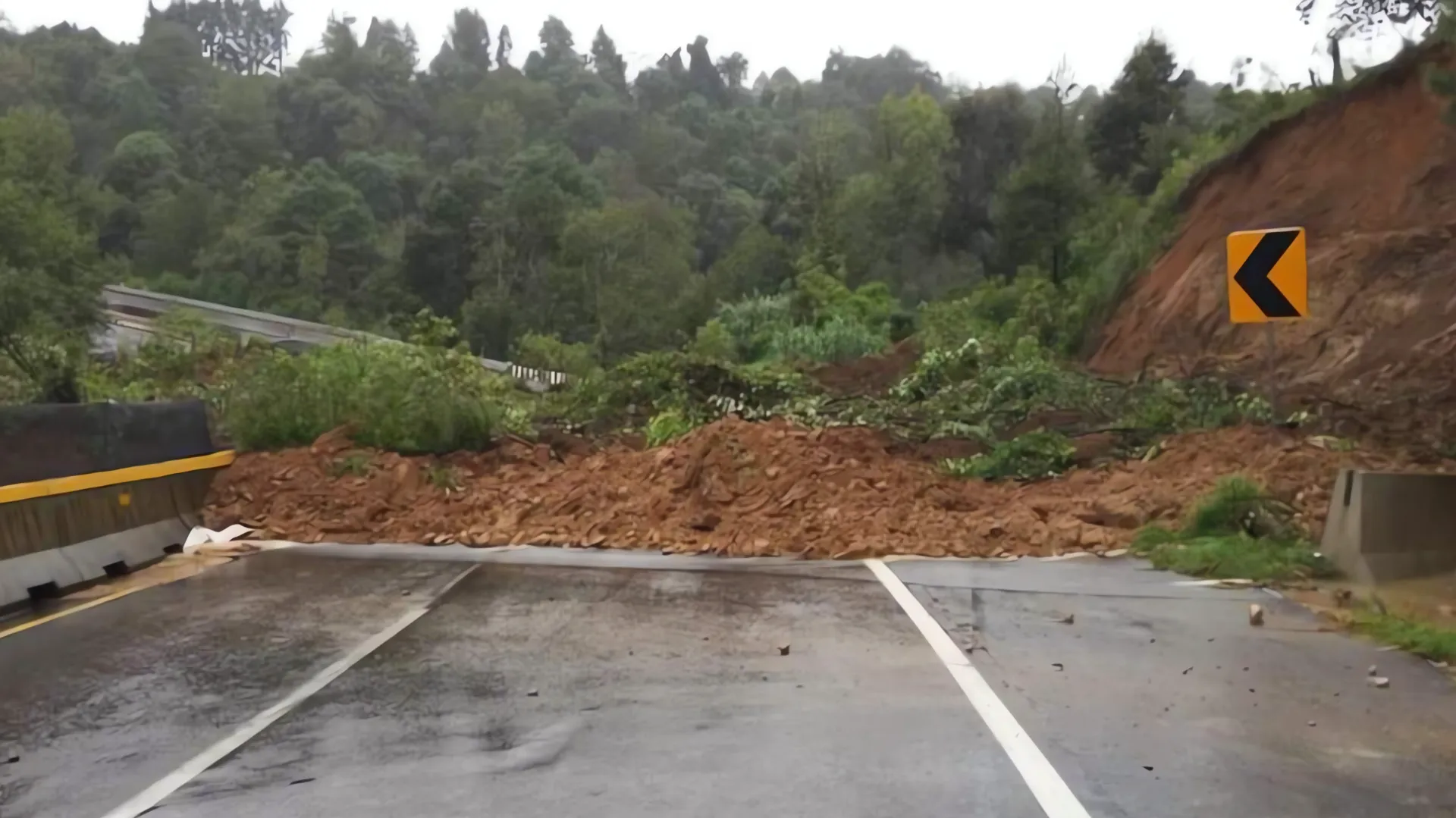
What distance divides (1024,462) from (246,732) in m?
11.3

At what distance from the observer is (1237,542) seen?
11.6 metres

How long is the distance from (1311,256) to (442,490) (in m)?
14.9

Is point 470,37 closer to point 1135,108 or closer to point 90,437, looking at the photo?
point 1135,108

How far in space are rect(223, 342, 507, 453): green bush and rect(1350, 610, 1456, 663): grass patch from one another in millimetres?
11232

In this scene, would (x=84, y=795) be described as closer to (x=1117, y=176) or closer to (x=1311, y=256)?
(x=1311, y=256)

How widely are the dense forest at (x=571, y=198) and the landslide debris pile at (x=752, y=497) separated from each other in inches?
463

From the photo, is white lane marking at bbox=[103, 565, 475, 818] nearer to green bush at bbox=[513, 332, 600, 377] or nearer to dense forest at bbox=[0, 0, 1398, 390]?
dense forest at bbox=[0, 0, 1398, 390]

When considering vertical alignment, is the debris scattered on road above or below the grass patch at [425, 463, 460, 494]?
below

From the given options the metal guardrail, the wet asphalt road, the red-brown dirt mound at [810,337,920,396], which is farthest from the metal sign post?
the metal guardrail

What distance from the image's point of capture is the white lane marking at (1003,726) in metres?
5.46

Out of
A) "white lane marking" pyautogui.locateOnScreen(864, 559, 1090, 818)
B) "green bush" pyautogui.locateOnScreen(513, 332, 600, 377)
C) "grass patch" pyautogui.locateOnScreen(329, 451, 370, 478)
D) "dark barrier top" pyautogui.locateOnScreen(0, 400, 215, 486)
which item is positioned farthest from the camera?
"green bush" pyautogui.locateOnScreen(513, 332, 600, 377)

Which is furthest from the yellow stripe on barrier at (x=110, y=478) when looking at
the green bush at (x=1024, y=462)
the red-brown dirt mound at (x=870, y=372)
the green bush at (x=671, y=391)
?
the red-brown dirt mound at (x=870, y=372)

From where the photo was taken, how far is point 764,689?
24.1ft

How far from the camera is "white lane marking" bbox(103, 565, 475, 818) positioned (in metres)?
5.55
